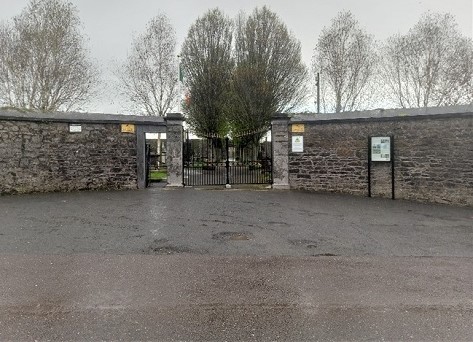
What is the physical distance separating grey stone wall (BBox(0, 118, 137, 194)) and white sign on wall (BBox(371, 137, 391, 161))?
900 cm

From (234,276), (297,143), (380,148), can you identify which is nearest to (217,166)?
(297,143)

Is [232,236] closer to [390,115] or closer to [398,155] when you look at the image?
[398,155]

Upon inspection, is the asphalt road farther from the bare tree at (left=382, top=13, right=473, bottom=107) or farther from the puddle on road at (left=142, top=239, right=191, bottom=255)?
the bare tree at (left=382, top=13, right=473, bottom=107)

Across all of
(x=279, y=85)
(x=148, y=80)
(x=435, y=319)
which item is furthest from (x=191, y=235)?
(x=148, y=80)

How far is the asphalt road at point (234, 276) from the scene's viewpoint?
Result: 3.20m

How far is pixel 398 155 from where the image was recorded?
11500 mm

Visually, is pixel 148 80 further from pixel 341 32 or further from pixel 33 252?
pixel 33 252

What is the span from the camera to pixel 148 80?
27.1 meters

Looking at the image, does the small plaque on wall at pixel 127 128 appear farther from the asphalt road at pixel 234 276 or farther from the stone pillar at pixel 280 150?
the stone pillar at pixel 280 150

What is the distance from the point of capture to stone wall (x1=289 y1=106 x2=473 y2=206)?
1052cm

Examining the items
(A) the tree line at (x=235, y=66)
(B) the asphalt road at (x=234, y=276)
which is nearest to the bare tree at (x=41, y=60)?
(A) the tree line at (x=235, y=66)

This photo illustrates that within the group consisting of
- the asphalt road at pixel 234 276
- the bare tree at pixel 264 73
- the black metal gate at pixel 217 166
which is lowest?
the asphalt road at pixel 234 276

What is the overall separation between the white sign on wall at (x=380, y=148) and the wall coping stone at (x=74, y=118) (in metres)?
8.01

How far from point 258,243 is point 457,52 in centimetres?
2326
